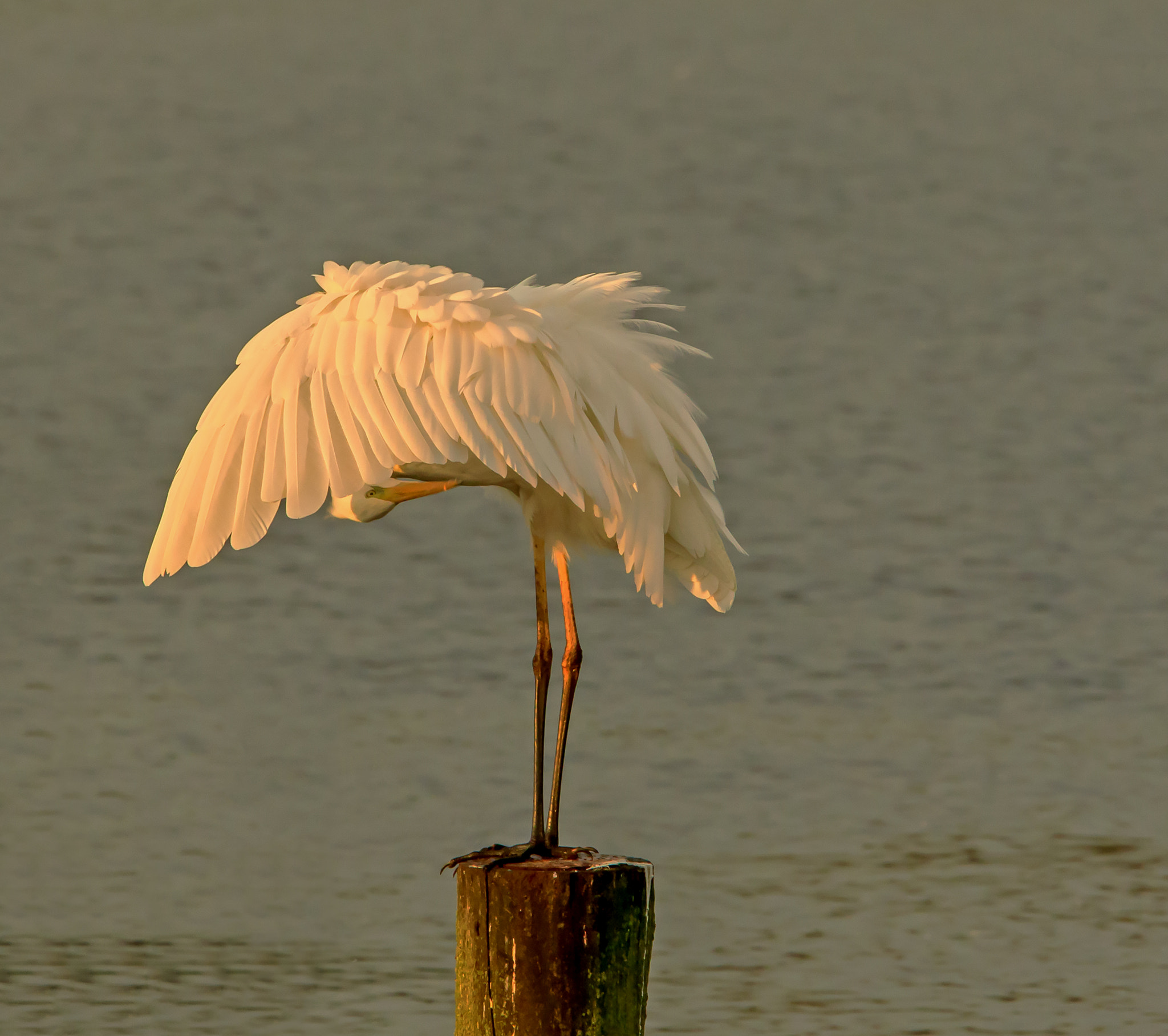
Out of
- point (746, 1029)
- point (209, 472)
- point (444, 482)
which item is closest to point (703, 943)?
point (746, 1029)

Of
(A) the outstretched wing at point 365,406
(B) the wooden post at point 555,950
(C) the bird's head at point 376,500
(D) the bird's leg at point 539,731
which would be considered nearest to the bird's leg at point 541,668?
(D) the bird's leg at point 539,731

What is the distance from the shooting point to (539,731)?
5.84 meters

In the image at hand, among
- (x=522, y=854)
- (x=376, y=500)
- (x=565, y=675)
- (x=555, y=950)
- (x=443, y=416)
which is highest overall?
(x=443, y=416)

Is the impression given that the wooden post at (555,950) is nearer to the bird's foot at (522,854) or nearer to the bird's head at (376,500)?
the bird's foot at (522,854)

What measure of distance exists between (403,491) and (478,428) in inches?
41.9

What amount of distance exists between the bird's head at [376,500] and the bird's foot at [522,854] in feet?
4.70

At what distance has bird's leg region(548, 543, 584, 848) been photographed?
221 inches

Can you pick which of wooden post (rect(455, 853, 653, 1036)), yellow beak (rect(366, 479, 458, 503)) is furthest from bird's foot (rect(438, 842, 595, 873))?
yellow beak (rect(366, 479, 458, 503))

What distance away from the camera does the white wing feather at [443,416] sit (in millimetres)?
5473

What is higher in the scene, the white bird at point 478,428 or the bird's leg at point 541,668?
the white bird at point 478,428

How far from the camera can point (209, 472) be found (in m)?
5.52

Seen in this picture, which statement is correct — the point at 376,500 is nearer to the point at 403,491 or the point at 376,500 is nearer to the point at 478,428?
the point at 403,491

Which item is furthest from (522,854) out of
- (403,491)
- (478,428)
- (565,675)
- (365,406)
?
(403,491)

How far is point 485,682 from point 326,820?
2.13 m
